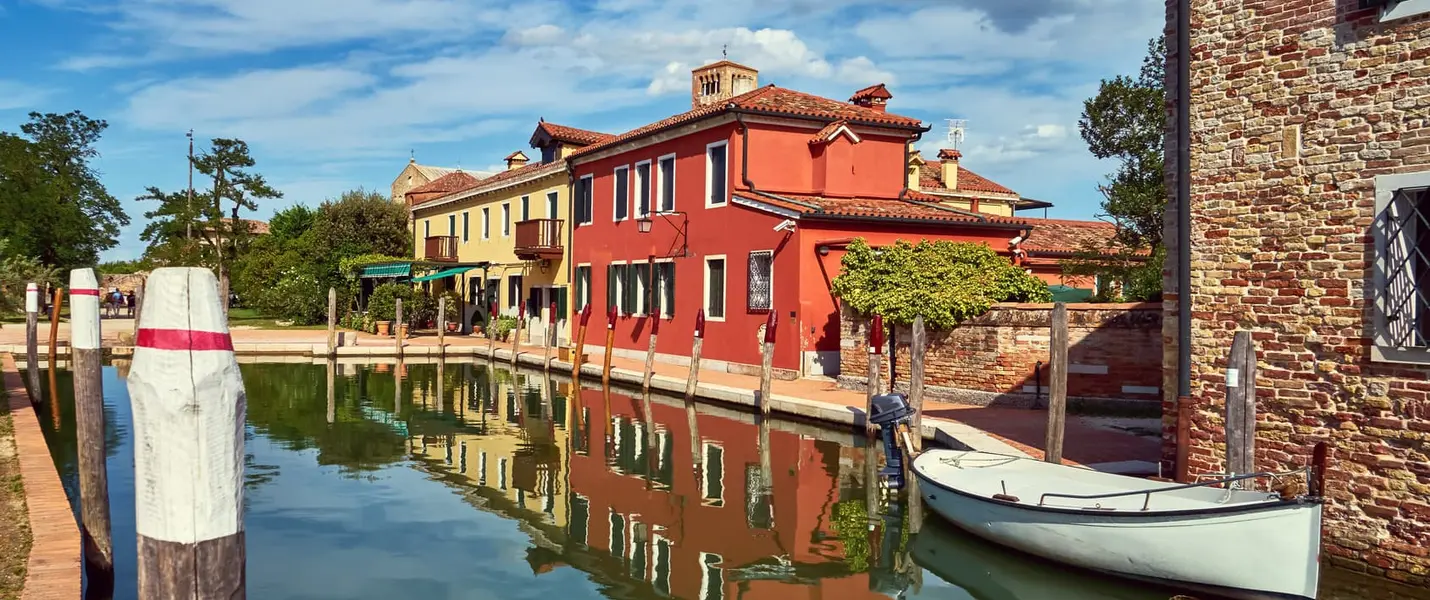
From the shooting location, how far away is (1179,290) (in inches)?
332

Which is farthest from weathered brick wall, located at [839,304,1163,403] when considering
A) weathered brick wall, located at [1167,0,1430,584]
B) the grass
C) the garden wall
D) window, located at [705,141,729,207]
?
the grass

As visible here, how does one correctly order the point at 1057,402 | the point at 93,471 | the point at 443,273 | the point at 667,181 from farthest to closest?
the point at 443,273 → the point at 667,181 → the point at 1057,402 → the point at 93,471

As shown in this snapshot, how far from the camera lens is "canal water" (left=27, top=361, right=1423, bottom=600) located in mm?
7379

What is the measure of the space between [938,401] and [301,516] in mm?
9629

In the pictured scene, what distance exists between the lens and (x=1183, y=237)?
328 inches

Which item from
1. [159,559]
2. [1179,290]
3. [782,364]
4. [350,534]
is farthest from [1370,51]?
[782,364]

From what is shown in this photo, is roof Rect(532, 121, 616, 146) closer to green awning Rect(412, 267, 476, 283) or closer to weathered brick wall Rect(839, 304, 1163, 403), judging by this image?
green awning Rect(412, 267, 476, 283)

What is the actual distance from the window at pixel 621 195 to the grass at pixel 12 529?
16.9m

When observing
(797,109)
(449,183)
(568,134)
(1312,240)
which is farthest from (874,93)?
(449,183)

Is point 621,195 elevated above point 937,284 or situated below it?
above

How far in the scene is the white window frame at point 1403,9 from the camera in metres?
6.69

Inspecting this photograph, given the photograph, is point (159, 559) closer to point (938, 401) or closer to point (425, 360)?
point (938, 401)

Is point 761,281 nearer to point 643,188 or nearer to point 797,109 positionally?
point 797,109

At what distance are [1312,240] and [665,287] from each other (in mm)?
16789
